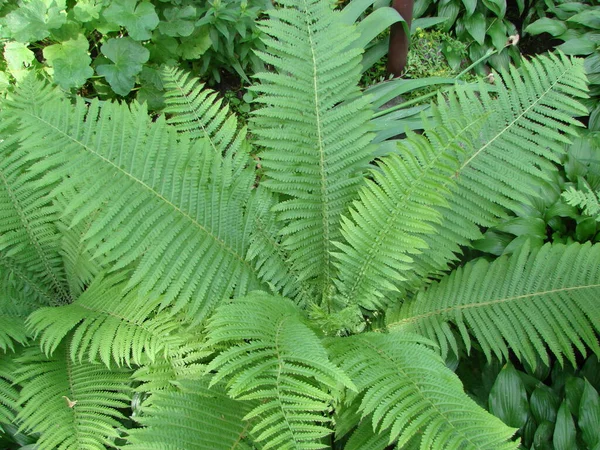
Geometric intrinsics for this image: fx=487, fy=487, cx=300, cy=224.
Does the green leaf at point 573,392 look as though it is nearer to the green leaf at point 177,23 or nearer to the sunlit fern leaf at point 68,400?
the sunlit fern leaf at point 68,400

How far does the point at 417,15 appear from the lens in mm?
3209

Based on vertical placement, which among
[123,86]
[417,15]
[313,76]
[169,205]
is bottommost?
[169,205]

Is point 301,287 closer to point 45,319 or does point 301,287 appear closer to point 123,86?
point 45,319

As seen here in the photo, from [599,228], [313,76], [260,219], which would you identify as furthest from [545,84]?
[260,219]

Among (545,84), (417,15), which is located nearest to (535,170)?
(545,84)

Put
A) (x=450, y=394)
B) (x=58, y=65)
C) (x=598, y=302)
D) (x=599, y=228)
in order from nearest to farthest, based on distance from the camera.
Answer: (x=450, y=394), (x=598, y=302), (x=599, y=228), (x=58, y=65)

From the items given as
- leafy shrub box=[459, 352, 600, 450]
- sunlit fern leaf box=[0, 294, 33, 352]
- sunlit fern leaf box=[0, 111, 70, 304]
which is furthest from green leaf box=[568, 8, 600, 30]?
Result: sunlit fern leaf box=[0, 294, 33, 352]

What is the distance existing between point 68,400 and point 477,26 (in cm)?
303

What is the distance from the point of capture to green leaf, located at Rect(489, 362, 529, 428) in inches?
71.3

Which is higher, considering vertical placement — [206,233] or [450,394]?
[206,233]

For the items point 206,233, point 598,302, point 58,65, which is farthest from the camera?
point 58,65

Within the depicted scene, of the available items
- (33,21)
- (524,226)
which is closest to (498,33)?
(524,226)

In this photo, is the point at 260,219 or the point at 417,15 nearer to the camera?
the point at 260,219

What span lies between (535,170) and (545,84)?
338mm
